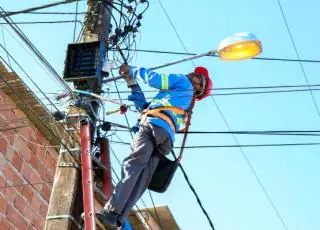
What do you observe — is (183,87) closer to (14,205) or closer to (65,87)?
(65,87)

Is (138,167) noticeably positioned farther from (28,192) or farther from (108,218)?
(28,192)

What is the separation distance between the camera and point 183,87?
17.4ft

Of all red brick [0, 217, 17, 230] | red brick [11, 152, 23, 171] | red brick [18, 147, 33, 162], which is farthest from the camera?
red brick [18, 147, 33, 162]

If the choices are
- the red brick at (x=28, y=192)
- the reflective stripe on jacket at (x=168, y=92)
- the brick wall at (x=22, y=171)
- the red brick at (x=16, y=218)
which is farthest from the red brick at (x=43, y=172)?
the reflective stripe on jacket at (x=168, y=92)

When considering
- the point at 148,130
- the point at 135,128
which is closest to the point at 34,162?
the point at 135,128

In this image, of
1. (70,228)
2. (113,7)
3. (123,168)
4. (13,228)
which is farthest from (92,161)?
(113,7)

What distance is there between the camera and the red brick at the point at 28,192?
6.52m

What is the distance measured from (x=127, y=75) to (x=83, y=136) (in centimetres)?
77

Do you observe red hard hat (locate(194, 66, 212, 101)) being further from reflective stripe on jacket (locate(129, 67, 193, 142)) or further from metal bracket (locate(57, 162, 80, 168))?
metal bracket (locate(57, 162, 80, 168))

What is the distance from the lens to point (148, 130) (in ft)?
16.6

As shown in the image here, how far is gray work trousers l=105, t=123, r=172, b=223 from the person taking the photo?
4.69m

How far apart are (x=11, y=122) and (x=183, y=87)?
92.4 inches

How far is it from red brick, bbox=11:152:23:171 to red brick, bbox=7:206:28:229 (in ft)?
1.66

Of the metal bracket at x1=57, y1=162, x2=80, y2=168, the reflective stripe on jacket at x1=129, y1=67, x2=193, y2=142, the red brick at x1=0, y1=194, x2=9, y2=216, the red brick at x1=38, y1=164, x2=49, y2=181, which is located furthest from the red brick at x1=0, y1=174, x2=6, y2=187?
the reflective stripe on jacket at x1=129, y1=67, x2=193, y2=142
